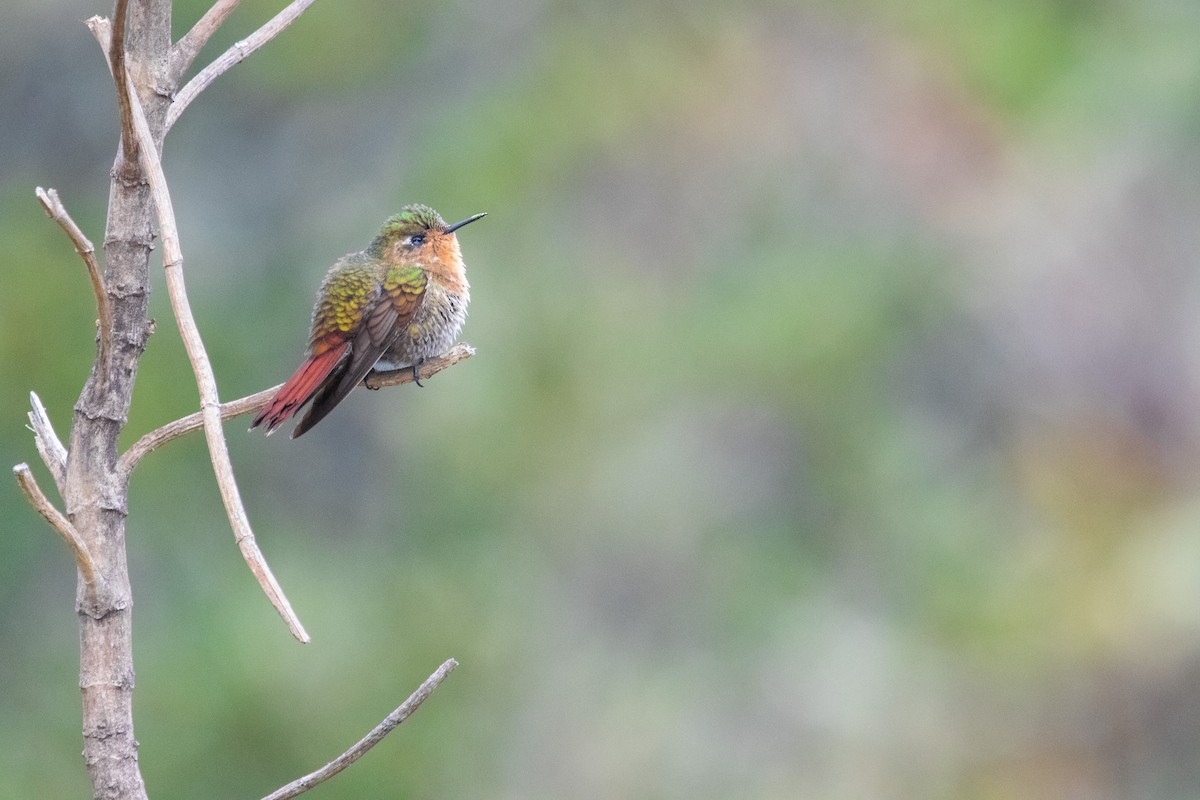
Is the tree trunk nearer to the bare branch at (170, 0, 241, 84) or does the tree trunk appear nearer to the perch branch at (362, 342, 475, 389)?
the bare branch at (170, 0, 241, 84)

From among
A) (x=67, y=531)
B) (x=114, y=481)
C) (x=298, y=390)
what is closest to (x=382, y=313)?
(x=298, y=390)

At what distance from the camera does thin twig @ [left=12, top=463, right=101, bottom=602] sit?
145cm

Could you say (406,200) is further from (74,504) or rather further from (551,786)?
(74,504)

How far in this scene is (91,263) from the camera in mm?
1461

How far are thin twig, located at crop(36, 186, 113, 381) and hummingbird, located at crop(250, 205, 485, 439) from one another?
640 mm

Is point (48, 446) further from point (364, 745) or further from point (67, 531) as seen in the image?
point (364, 745)

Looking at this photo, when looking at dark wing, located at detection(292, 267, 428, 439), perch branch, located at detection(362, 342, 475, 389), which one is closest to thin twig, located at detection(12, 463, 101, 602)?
dark wing, located at detection(292, 267, 428, 439)

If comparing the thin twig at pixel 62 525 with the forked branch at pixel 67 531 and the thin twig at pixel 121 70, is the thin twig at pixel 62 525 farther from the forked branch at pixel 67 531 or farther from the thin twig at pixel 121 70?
the thin twig at pixel 121 70

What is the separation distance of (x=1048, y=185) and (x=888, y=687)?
379cm

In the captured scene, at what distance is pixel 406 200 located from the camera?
883cm

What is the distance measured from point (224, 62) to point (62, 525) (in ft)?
1.82

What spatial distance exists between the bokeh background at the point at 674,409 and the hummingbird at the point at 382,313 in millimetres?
3822

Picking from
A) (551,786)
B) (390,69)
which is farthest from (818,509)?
(390,69)

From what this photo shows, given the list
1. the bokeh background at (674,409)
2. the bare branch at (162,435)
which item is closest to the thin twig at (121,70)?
the bare branch at (162,435)
